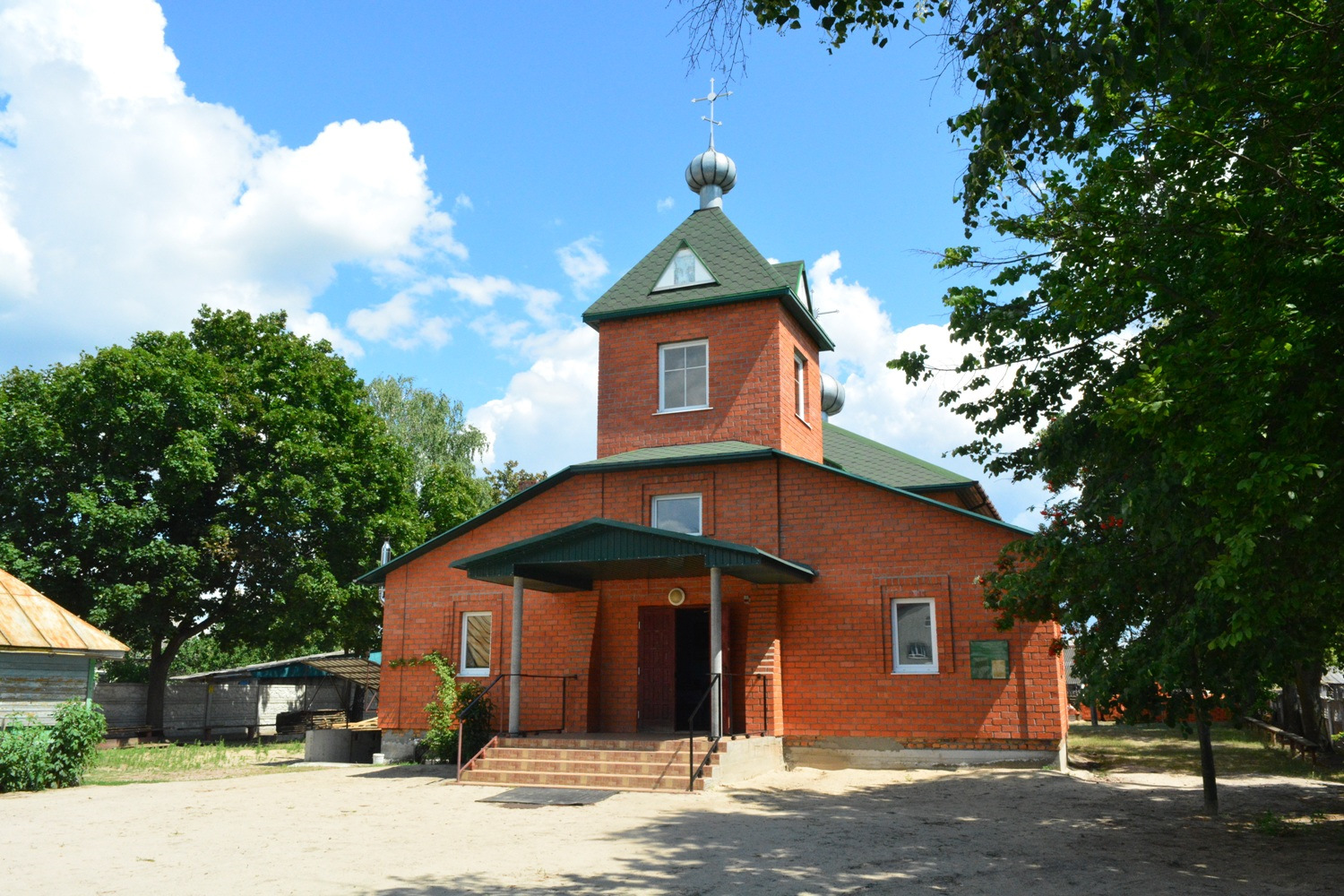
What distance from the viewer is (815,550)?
1644 cm

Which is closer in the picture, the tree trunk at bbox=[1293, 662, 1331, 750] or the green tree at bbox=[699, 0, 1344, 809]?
the green tree at bbox=[699, 0, 1344, 809]

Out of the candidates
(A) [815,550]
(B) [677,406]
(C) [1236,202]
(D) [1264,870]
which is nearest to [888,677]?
(A) [815,550]

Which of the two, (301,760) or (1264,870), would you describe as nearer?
(1264,870)

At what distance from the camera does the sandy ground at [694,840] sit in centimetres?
757

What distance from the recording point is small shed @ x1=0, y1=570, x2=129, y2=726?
14.8 m

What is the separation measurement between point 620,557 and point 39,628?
8.94m

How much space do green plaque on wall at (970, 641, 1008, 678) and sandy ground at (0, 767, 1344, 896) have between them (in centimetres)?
169

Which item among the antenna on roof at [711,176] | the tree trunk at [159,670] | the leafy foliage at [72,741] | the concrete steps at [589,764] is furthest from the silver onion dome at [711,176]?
the tree trunk at [159,670]

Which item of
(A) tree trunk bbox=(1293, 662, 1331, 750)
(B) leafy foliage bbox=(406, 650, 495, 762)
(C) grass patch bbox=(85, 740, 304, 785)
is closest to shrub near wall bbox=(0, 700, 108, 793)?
(C) grass patch bbox=(85, 740, 304, 785)

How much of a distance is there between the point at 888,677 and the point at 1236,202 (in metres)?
9.89

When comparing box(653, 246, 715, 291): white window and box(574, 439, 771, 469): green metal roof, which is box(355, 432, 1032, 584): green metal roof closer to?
box(574, 439, 771, 469): green metal roof

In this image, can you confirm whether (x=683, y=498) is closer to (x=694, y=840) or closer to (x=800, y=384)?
(x=800, y=384)

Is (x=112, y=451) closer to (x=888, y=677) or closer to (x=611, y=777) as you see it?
(x=611, y=777)

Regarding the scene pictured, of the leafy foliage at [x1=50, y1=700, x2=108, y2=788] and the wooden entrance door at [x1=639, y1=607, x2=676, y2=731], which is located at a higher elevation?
the wooden entrance door at [x1=639, y1=607, x2=676, y2=731]
